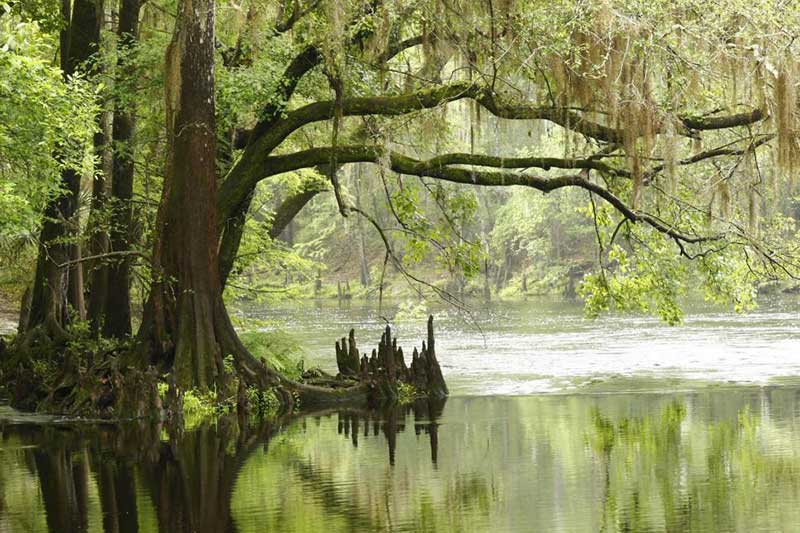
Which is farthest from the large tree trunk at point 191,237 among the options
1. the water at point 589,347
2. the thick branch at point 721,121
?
the thick branch at point 721,121

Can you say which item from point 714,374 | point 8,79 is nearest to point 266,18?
point 8,79

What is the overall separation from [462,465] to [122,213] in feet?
28.6

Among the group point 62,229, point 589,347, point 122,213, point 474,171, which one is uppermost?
point 474,171

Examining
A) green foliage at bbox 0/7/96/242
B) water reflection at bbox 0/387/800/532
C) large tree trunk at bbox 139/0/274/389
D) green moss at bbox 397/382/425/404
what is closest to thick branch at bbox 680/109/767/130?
water reflection at bbox 0/387/800/532

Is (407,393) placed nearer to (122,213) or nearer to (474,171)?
(474,171)

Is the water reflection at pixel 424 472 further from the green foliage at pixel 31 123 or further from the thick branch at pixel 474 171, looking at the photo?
the green foliage at pixel 31 123

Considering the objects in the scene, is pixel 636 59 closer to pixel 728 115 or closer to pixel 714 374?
pixel 728 115

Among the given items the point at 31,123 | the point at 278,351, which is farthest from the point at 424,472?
the point at 278,351

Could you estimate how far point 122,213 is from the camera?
60.5 feet

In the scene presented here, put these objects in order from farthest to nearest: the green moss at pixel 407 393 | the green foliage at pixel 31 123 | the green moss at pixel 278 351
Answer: the green moss at pixel 278 351
the green moss at pixel 407 393
the green foliage at pixel 31 123

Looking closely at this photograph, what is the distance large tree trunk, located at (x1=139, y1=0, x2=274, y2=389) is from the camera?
49.2 feet

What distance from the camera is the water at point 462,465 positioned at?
28.8ft

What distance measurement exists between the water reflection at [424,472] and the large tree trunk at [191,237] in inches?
38.0

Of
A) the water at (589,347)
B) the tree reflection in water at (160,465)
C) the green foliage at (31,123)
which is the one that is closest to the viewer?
the tree reflection in water at (160,465)
